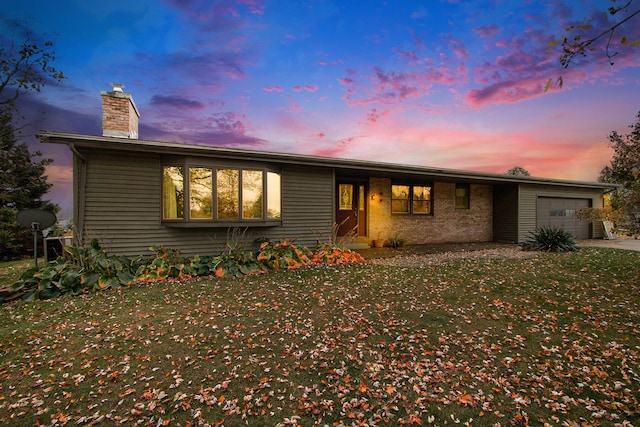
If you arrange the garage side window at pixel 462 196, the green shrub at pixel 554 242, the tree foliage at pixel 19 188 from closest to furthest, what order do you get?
the green shrub at pixel 554 242 < the tree foliage at pixel 19 188 < the garage side window at pixel 462 196

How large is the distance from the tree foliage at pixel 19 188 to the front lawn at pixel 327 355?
9.95 metres

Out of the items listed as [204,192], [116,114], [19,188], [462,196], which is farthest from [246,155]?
[19,188]

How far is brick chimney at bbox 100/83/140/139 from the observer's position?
23.4 ft

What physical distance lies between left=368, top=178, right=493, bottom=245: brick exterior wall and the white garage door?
214cm

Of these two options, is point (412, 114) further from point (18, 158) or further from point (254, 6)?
point (18, 158)

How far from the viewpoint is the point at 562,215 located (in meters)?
13.6

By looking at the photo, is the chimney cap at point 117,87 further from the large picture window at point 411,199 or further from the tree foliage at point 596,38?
the large picture window at point 411,199

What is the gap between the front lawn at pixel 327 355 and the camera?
2277mm

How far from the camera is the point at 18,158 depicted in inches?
542

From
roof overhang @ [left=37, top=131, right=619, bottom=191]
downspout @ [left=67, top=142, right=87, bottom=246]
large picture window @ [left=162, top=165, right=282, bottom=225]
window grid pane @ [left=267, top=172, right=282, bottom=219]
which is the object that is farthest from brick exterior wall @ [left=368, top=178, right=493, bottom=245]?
downspout @ [left=67, top=142, right=87, bottom=246]

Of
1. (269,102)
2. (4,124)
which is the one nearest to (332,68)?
(269,102)

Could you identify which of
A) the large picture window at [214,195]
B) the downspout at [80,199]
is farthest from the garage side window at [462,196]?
the downspout at [80,199]

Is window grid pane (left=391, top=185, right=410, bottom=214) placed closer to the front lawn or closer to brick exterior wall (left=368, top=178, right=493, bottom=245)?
brick exterior wall (left=368, top=178, right=493, bottom=245)

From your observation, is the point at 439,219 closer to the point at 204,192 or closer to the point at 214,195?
the point at 214,195
